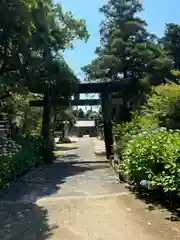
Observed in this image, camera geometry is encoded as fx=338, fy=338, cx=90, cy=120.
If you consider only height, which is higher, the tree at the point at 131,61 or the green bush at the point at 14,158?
the tree at the point at 131,61

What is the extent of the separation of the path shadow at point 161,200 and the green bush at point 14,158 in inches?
128

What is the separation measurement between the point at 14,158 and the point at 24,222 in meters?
4.62

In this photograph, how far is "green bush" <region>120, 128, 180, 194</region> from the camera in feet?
17.6

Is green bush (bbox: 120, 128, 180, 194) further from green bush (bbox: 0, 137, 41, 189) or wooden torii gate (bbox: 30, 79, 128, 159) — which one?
wooden torii gate (bbox: 30, 79, 128, 159)

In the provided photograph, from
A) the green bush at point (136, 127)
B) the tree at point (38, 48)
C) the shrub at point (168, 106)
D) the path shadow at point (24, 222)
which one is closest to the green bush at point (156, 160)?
the shrub at point (168, 106)

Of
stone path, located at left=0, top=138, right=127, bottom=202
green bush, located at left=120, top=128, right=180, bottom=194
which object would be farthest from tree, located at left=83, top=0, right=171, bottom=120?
green bush, located at left=120, top=128, right=180, bottom=194

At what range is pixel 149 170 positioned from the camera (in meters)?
6.36

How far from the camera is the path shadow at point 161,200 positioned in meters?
5.68

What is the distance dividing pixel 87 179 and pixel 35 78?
14.7 feet

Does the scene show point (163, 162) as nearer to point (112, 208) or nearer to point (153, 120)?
point (112, 208)

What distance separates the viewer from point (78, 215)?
19.1 ft

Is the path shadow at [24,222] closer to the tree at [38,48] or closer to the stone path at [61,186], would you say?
the stone path at [61,186]

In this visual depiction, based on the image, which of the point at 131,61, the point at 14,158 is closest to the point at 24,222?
the point at 14,158

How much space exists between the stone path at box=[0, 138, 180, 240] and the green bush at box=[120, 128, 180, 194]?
20.9 inches
